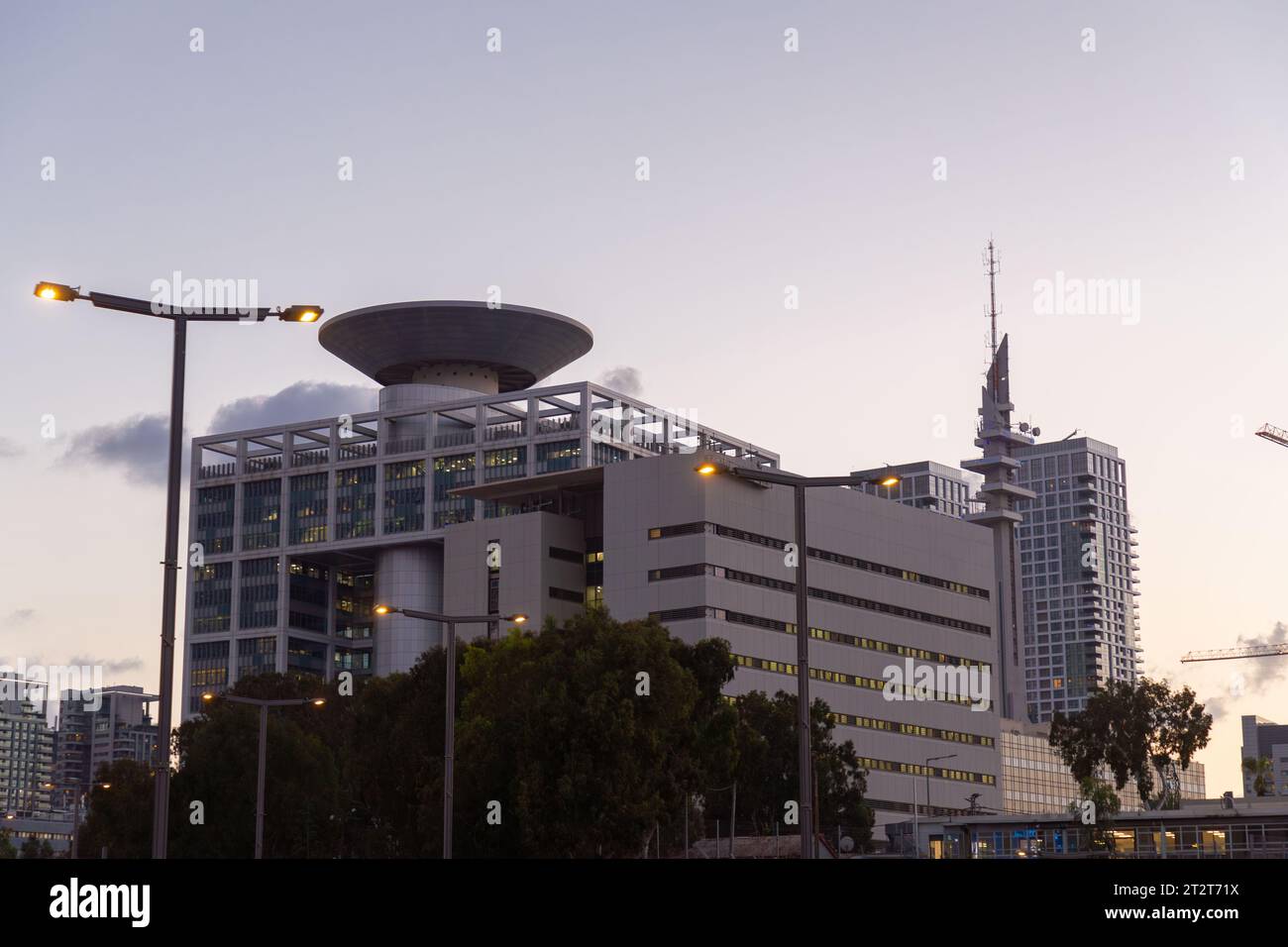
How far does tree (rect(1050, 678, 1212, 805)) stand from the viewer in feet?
401

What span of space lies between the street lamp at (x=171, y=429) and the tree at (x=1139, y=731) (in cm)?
10127

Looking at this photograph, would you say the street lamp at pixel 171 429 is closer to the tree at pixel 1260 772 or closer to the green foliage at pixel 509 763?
the green foliage at pixel 509 763

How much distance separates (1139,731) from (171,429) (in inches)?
4084

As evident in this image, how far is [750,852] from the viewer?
98875 mm

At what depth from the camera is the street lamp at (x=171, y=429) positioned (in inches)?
1161

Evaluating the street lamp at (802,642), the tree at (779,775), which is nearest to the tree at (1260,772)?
the tree at (779,775)

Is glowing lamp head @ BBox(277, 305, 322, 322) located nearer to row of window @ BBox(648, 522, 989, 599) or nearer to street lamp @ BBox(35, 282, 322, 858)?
street lamp @ BBox(35, 282, 322, 858)

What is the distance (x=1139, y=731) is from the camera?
403 feet

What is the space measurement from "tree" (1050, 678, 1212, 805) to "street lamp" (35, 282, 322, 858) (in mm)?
101272

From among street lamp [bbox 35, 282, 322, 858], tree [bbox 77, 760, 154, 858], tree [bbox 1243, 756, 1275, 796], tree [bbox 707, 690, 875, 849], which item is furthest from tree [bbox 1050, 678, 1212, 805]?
street lamp [bbox 35, 282, 322, 858]

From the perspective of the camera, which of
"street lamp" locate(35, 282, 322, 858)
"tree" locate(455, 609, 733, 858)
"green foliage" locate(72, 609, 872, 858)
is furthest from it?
"green foliage" locate(72, 609, 872, 858)

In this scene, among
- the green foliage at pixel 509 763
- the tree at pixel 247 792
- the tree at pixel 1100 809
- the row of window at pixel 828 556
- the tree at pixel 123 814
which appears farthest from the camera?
the row of window at pixel 828 556
